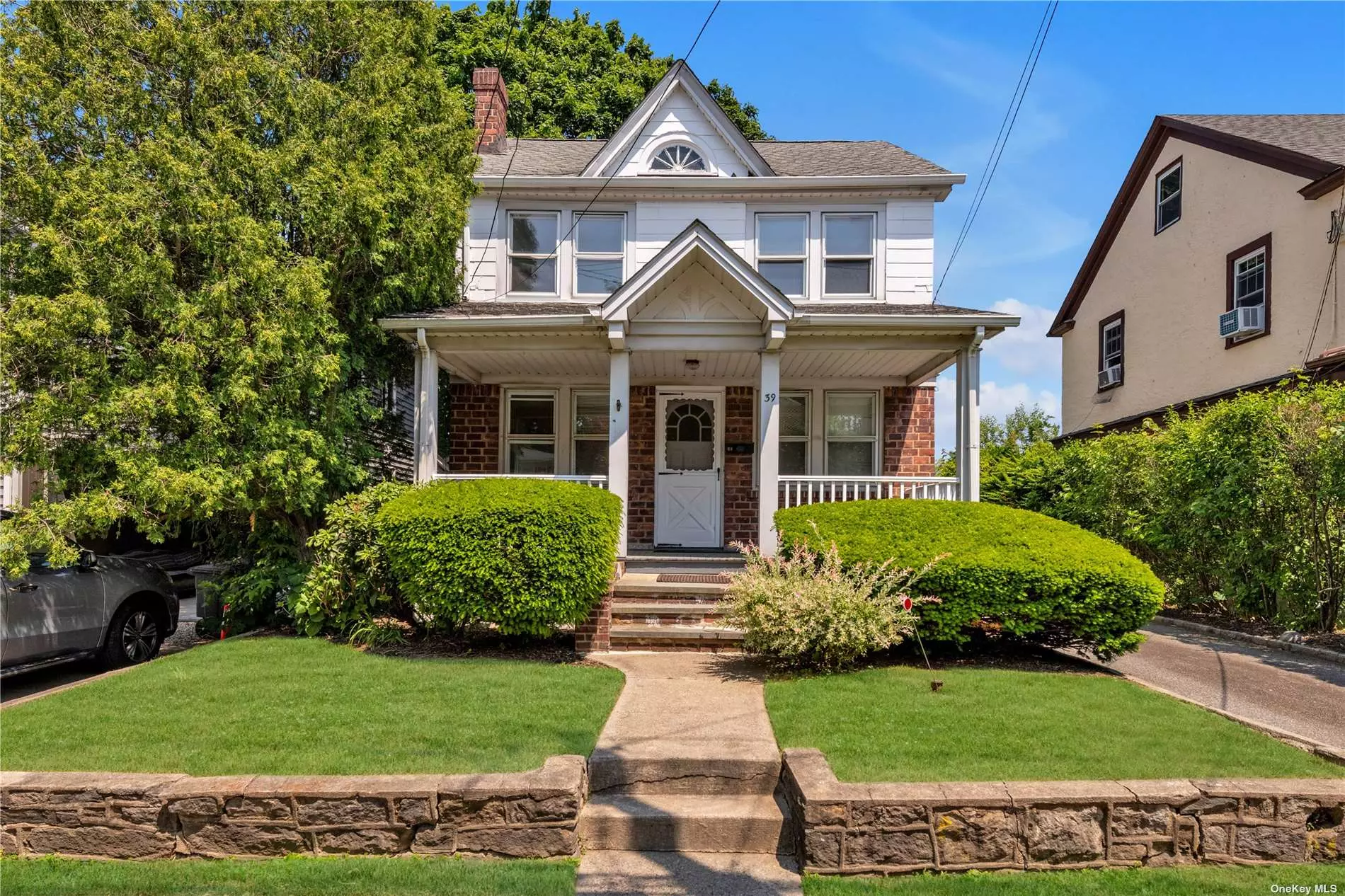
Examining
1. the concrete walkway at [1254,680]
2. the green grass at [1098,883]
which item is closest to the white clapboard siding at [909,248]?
the concrete walkway at [1254,680]

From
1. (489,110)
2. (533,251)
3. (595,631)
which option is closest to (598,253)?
(533,251)

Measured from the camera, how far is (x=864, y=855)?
→ 12.3 ft

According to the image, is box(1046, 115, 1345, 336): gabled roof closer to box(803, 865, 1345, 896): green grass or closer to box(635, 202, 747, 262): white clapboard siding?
box(635, 202, 747, 262): white clapboard siding

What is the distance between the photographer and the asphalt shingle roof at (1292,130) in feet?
42.4

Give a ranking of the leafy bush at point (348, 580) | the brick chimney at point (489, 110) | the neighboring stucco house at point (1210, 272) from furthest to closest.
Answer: the brick chimney at point (489, 110) → the neighboring stucco house at point (1210, 272) → the leafy bush at point (348, 580)

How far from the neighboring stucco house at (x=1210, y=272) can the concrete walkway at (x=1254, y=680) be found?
5442 millimetres

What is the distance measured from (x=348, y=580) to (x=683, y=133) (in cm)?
821

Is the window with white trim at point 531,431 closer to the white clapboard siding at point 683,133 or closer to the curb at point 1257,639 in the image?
the white clapboard siding at point 683,133

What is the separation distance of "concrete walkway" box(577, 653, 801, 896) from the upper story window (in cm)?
1595

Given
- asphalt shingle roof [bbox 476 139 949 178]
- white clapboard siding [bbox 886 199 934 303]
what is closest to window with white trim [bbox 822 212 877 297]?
white clapboard siding [bbox 886 199 934 303]

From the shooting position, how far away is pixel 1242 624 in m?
9.49

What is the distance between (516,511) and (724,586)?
2459mm

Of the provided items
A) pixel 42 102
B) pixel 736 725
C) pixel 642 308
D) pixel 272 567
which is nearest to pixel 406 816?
pixel 736 725

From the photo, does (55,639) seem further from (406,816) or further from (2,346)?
(406,816)
